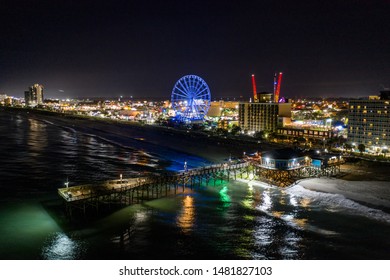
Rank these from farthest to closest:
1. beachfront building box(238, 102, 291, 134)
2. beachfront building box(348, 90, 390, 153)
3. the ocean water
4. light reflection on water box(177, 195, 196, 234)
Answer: beachfront building box(238, 102, 291, 134), beachfront building box(348, 90, 390, 153), light reflection on water box(177, 195, 196, 234), the ocean water

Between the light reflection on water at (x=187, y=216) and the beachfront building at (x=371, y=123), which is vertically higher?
the beachfront building at (x=371, y=123)

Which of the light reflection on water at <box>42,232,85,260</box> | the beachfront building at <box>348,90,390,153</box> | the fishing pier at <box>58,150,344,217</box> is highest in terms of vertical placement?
the beachfront building at <box>348,90,390,153</box>

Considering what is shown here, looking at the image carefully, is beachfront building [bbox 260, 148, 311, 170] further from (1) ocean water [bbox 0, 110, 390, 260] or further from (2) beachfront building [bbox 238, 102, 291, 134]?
(2) beachfront building [bbox 238, 102, 291, 134]

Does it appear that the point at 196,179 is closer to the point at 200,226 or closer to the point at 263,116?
the point at 200,226

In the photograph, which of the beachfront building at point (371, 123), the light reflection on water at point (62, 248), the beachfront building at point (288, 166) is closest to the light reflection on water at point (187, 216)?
the light reflection on water at point (62, 248)

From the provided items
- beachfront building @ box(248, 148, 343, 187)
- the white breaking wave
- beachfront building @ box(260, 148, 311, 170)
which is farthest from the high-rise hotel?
the white breaking wave

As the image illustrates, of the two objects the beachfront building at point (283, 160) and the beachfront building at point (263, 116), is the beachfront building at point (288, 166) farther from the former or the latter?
the beachfront building at point (263, 116)

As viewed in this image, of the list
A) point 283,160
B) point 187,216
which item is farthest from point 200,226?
point 283,160

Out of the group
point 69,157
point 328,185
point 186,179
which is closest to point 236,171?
point 186,179
